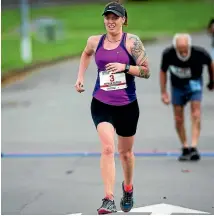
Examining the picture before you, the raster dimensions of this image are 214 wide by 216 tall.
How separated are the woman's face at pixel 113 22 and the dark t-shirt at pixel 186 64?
3.63m

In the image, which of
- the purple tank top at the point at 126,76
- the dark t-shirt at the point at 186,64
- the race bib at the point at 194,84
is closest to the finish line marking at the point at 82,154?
the race bib at the point at 194,84

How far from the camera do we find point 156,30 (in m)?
43.8

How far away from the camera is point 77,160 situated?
1126 centimetres

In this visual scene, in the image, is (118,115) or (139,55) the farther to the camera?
(118,115)

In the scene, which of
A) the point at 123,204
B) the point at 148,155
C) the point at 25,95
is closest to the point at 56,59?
the point at 25,95

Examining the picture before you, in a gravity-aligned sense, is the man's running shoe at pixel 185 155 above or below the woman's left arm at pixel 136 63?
below

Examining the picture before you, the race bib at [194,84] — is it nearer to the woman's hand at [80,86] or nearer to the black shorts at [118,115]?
the black shorts at [118,115]

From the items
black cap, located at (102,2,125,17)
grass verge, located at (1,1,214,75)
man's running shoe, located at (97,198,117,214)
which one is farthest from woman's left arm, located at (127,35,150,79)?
grass verge, located at (1,1,214,75)

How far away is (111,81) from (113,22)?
20.0 inches

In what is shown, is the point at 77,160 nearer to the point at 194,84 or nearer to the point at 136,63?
the point at 194,84

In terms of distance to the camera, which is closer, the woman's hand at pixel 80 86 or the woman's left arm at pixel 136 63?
the woman's left arm at pixel 136 63

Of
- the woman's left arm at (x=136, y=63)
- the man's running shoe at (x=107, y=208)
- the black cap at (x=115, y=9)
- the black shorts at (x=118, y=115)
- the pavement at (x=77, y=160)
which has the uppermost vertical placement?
the black cap at (x=115, y=9)

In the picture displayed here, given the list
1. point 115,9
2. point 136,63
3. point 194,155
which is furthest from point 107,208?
point 194,155

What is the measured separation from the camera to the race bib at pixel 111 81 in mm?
6996
